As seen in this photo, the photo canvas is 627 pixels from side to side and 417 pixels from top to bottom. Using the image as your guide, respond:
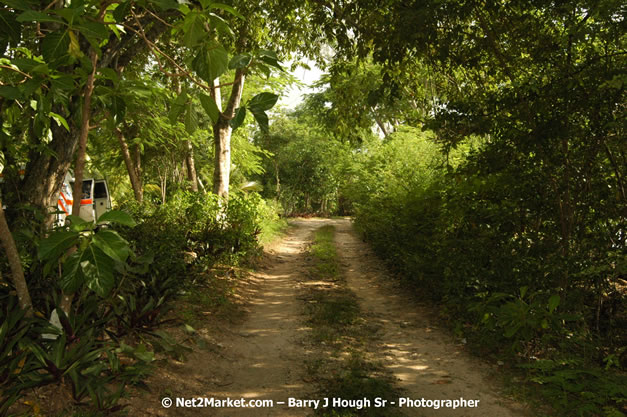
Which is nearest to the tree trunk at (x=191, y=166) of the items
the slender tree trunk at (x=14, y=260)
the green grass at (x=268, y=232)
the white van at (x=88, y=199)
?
the white van at (x=88, y=199)

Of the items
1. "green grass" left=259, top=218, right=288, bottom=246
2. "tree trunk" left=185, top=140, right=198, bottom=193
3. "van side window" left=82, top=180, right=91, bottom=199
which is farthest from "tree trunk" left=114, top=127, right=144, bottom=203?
"green grass" left=259, top=218, right=288, bottom=246

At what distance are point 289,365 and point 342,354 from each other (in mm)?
663

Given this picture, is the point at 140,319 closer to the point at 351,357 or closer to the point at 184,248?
the point at 351,357

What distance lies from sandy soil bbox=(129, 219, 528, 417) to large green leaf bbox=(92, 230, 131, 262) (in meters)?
2.34

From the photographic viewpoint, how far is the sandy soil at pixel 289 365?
141 inches

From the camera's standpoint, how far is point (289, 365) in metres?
4.44

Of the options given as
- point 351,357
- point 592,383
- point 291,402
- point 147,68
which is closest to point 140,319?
point 291,402

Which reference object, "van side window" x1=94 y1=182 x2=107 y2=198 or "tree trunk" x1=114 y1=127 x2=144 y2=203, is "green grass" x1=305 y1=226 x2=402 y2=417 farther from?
"van side window" x1=94 y1=182 x2=107 y2=198

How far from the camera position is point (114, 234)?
59.1 inches

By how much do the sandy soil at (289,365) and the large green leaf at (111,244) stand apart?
234 centimetres

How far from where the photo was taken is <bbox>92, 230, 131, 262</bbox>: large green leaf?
1.43m

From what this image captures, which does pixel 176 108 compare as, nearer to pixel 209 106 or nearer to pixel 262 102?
pixel 209 106

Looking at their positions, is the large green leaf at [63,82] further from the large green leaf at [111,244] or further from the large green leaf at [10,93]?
the large green leaf at [111,244]

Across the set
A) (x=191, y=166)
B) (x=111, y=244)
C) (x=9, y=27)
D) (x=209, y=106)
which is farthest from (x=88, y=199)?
(x=111, y=244)
